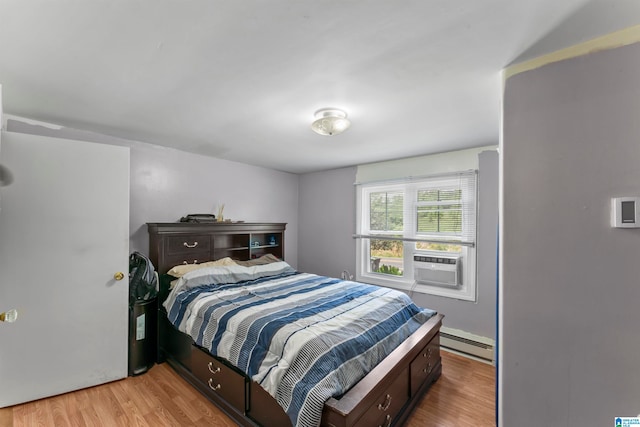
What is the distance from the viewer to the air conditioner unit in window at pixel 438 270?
121 inches

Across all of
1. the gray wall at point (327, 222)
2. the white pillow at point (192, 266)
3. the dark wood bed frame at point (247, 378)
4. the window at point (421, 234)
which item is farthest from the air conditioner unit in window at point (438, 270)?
the white pillow at point (192, 266)

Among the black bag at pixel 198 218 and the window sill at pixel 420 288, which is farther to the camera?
the black bag at pixel 198 218

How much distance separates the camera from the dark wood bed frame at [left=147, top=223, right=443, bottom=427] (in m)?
1.48

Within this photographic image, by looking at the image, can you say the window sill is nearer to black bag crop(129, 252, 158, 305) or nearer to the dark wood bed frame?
the dark wood bed frame

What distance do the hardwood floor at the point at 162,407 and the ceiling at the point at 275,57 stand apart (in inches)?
89.1

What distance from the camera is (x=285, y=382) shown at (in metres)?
1.51

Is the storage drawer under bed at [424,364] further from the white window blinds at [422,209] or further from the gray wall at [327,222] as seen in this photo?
the gray wall at [327,222]

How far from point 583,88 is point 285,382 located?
6.84 feet

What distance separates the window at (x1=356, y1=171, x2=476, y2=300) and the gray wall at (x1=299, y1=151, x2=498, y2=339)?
0.33ft

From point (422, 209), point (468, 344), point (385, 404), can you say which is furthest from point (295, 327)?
point (422, 209)

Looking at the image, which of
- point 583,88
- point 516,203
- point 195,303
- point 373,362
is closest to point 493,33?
point 583,88

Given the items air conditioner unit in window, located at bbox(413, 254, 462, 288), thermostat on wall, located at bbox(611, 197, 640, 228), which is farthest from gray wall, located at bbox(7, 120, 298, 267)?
thermostat on wall, located at bbox(611, 197, 640, 228)

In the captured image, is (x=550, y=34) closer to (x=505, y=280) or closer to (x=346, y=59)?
(x=346, y=59)

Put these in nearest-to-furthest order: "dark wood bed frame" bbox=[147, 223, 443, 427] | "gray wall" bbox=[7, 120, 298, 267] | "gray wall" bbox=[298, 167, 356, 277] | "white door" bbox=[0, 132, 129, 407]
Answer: "dark wood bed frame" bbox=[147, 223, 443, 427] → "white door" bbox=[0, 132, 129, 407] → "gray wall" bbox=[7, 120, 298, 267] → "gray wall" bbox=[298, 167, 356, 277]
